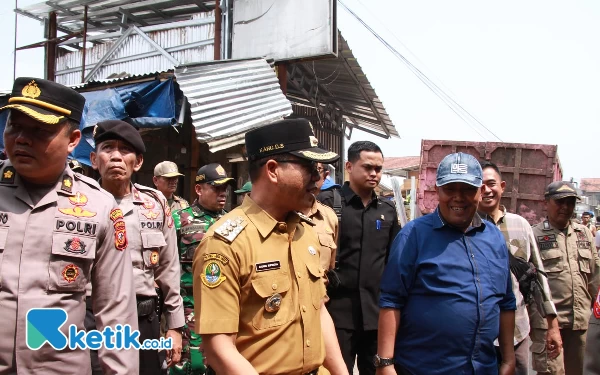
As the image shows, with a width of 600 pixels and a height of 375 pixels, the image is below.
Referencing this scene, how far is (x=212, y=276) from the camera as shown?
1.96 m

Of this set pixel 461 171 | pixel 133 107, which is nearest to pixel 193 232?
pixel 461 171

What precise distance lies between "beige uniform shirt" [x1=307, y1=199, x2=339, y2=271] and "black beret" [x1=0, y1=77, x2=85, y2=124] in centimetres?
209

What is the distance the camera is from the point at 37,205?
6.96 feet

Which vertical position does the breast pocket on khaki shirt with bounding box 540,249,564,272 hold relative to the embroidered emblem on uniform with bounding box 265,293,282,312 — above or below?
below

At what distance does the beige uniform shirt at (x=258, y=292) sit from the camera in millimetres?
1953

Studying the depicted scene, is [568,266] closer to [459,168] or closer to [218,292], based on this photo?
[459,168]

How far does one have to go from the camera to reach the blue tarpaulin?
7.91 metres

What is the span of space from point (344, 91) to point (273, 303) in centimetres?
1105

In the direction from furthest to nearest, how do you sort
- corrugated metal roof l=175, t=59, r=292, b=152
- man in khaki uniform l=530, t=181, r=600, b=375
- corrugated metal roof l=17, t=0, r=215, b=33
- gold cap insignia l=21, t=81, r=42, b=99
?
corrugated metal roof l=17, t=0, r=215, b=33 → corrugated metal roof l=175, t=59, r=292, b=152 → man in khaki uniform l=530, t=181, r=600, b=375 → gold cap insignia l=21, t=81, r=42, b=99

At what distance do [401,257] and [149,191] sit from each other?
79.7 inches

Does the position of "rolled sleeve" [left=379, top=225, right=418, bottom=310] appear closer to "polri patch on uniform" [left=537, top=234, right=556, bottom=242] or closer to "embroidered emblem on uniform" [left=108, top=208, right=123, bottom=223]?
"embroidered emblem on uniform" [left=108, top=208, right=123, bottom=223]

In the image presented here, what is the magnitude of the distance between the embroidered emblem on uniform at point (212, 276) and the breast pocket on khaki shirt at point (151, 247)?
1594 mm

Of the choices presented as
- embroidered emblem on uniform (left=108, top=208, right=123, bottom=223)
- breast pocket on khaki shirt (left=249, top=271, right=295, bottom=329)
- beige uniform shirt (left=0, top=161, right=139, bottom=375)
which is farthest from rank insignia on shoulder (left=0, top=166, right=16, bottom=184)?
breast pocket on khaki shirt (left=249, top=271, right=295, bottom=329)

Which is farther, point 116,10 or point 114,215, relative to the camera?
point 116,10
